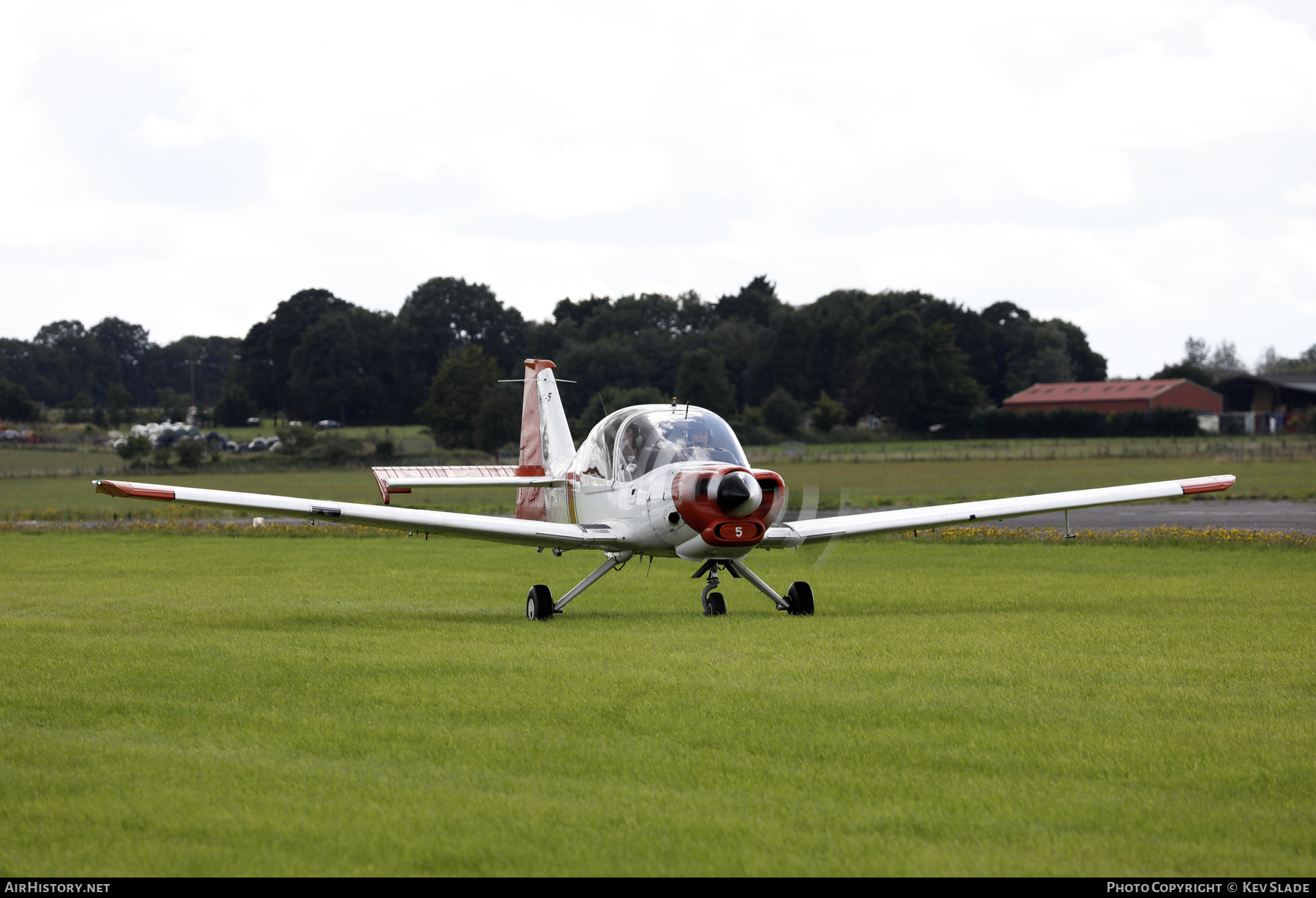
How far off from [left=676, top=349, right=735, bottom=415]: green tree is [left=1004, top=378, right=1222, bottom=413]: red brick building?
101 ft

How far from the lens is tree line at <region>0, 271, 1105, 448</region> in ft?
336

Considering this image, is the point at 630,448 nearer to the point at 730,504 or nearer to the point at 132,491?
the point at 730,504

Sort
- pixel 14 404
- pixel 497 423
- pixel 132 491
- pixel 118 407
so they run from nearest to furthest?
pixel 132 491
pixel 497 423
pixel 14 404
pixel 118 407

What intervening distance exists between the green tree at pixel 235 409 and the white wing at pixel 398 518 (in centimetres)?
11734

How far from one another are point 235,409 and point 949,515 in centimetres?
11951

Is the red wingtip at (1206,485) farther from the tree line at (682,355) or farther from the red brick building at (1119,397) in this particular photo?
the red brick building at (1119,397)

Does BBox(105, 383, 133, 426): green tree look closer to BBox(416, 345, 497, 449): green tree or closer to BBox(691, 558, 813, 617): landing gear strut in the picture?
BBox(416, 345, 497, 449): green tree

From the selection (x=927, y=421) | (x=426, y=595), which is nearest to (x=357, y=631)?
(x=426, y=595)

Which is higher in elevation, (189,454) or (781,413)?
(781,413)

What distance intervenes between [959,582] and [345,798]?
1270cm

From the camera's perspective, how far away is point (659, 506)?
43.5ft

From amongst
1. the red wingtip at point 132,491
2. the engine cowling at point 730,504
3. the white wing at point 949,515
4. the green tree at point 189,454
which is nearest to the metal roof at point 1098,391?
the green tree at point 189,454

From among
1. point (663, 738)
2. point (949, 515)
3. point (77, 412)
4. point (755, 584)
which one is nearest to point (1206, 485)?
point (949, 515)

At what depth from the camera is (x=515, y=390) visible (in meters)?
79.5
